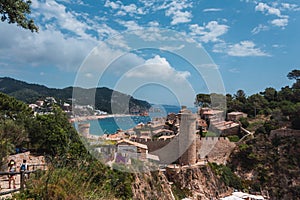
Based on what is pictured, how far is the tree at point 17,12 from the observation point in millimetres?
3562

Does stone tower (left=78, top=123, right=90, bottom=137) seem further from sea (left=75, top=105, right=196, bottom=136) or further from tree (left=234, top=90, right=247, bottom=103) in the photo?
tree (left=234, top=90, right=247, bottom=103)

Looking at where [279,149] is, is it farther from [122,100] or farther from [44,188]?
[44,188]

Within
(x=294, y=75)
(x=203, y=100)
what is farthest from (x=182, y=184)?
(x=294, y=75)

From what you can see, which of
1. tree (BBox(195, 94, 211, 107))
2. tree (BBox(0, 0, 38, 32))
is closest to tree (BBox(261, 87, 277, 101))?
tree (BBox(195, 94, 211, 107))

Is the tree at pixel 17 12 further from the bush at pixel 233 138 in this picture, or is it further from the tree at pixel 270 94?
the tree at pixel 270 94

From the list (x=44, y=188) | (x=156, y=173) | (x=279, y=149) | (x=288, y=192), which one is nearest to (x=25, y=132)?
(x=156, y=173)

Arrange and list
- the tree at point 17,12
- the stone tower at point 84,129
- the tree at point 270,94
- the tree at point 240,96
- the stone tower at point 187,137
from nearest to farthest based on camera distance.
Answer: the tree at point 17,12 → the stone tower at point 84,129 → the stone tower at point 187,137 → the tree at point 270,94 → the tree at point 240,96

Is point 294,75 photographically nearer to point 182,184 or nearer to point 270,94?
point 270,94

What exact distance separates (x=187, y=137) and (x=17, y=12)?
1303cm

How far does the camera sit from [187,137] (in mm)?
15445

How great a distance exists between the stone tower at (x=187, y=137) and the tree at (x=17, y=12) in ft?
40.2

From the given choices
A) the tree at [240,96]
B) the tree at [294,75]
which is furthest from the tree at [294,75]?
the tree at [240,96]

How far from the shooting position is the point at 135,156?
42.9 feet

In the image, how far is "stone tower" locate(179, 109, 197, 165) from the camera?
49.9 feet
